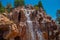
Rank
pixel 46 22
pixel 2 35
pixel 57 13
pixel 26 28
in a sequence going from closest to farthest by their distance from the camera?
pixel 2 35
pixel 26 28
pixel 46 22
pixel 57 13

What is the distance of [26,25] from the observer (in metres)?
26.3

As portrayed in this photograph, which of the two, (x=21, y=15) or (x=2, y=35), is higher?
(x=21, y=15)

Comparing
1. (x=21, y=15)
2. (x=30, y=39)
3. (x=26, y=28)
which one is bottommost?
(x=30, y=39)

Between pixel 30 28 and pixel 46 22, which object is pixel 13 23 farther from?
pixel 46 22

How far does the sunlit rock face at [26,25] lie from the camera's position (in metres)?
24.1

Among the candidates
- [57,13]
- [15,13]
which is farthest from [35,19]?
[57,13]

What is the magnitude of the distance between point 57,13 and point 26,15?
11.3 meters

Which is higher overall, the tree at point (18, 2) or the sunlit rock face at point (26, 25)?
the tree at point (18, 2)

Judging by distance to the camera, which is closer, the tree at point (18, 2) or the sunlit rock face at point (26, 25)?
the sunlit rock face at point (26, 25)

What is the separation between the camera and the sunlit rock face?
24.1 metres

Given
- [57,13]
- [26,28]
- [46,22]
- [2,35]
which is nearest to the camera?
[2,35]

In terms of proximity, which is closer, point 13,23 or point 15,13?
point 13,23

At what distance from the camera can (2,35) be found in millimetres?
24312

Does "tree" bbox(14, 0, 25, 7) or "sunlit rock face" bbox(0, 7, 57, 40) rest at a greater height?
"tree" bbox(14, 0, 25, 7)
